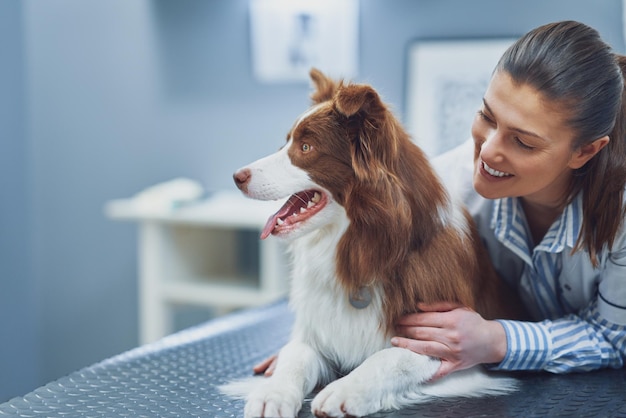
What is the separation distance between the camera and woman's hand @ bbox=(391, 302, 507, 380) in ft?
4.25

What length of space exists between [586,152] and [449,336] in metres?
0.40

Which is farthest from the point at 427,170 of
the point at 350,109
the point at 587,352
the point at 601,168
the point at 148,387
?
the point at 148,387

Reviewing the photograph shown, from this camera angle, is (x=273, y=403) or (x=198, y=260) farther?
(x=198, y=260)

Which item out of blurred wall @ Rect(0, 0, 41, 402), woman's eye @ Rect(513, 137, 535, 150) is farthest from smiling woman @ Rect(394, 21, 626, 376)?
blurred wall @ Rect(0, 0, 41, 402)

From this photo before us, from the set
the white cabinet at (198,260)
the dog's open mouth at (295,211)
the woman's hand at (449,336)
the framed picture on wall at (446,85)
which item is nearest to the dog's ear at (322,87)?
the dog's open mouth at (295,211)

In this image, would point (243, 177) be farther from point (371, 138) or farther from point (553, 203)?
point (553, 203)

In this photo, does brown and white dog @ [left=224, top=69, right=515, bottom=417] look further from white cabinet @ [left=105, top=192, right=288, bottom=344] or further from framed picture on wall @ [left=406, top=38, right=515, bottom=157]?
framed picture on wall @ [left=406, top=38, right=515, bottom=157]

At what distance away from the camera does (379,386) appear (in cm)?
122

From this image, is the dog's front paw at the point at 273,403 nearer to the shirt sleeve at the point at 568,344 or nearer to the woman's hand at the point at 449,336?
the woman's hand at the point at 449,336

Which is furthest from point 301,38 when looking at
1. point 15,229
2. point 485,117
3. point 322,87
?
point 485,117

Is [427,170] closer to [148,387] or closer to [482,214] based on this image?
[482,214]

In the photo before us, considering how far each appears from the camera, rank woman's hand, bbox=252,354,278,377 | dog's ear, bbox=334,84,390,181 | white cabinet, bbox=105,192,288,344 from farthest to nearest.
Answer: white cabinet, bbox=105,192,288,344 < woman's hand, bbox=252,354,278,377 < dog's ear, bbox=334,84,390,181

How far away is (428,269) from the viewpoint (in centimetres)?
133

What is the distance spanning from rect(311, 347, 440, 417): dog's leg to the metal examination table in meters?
0.03
